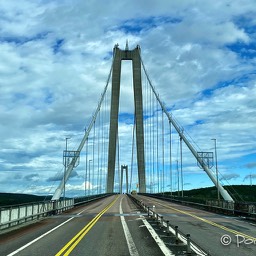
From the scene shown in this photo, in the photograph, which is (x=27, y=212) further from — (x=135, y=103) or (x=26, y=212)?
A: (x=135, y=103)

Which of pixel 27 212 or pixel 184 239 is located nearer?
pixel 184 239

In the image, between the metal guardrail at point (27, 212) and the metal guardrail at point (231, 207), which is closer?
the metal guardrail at point (27, 212)

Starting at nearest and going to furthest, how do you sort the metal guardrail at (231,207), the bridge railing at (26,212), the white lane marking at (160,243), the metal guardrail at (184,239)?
the metal guardrail at (184,239), the white lane marking at (160,243), the bridge railing at (26,212), the metal guardrail at (231,207)

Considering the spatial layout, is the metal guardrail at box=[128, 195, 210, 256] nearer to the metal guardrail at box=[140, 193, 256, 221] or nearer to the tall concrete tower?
the metal guardrail at box=[140, 193, 256, 221]

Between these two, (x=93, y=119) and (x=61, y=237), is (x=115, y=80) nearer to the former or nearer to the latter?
(x=93, y=119)

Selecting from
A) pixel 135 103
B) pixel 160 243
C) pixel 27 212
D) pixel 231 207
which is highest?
pixel 135 103

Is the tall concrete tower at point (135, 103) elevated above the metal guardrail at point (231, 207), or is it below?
above

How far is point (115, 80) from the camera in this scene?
105688 millimetres

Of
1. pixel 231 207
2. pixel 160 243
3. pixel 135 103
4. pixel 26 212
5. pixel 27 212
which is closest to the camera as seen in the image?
pixel 160 243

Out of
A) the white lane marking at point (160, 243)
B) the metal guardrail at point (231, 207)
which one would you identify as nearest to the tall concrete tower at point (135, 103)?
the metal guardrail at point (231, 207)

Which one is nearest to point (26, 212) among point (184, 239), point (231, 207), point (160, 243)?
point (184, 239)

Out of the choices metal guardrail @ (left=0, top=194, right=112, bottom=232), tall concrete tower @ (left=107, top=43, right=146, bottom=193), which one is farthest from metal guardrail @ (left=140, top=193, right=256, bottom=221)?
tall concrete tower @ (left=107, top=43, right=146, bottom=193)

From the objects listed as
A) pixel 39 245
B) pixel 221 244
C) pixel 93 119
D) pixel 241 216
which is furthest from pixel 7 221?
pixel 93 119

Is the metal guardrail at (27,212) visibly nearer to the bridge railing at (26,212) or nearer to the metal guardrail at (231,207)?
the bridge railing at (26,212)
